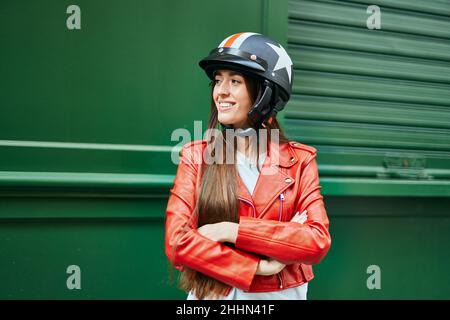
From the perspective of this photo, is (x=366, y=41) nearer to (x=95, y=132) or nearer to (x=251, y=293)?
(x=95, y=132)

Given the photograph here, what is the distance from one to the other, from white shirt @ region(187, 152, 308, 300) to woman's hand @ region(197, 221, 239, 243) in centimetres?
21

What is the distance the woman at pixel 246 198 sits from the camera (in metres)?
2.04

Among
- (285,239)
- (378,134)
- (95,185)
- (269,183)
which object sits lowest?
(285,239)

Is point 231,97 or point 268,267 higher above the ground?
point 231,97

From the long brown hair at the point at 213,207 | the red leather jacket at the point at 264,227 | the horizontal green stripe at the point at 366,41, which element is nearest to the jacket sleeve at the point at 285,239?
the red leather jacket at the point at 264,227

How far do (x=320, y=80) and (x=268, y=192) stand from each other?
180cm

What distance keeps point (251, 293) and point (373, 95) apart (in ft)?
7.36

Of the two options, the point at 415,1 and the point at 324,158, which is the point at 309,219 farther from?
the point at 415,1

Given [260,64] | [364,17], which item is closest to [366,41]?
[364,17]

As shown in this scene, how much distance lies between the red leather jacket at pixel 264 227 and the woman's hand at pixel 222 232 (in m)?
0.02

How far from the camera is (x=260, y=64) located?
2.14m

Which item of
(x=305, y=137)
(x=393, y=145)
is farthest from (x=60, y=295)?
(x=393, y=145)

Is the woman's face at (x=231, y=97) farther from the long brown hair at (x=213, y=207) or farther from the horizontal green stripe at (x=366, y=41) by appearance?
the horizontal green stripe at (x=366, y=41)

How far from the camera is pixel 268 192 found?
2.19 meters
